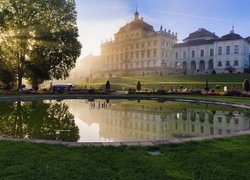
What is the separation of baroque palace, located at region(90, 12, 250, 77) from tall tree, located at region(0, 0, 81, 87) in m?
36.0

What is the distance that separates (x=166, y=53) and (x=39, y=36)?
165 ft

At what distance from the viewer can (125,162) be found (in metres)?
5.33

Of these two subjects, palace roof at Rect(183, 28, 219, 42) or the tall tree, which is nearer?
the tall tree

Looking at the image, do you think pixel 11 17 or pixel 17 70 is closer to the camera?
pixel 11 17

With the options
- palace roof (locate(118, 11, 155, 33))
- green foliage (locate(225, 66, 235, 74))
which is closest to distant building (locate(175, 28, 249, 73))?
green foliage (locate(225, 66, 235, 74))

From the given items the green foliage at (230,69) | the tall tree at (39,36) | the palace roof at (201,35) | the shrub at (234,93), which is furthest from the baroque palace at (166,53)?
the tall tree at (39,36)

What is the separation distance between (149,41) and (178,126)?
7332 centimetres

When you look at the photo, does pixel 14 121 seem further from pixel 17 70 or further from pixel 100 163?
pixel 17 70

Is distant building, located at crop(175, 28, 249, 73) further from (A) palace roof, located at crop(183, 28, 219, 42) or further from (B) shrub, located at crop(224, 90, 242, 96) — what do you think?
(B) shrub, located at crop(224, 90, 242, 96)

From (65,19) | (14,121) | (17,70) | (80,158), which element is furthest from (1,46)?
(80,158)

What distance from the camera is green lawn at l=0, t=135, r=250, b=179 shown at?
15.3ft

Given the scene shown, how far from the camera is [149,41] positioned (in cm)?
8219

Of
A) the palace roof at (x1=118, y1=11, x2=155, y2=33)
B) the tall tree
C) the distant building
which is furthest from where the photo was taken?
the palace roof at (x1=118, y1=11, x2=155, y2=33)

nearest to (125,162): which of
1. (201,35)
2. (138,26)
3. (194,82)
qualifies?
(194,82)
